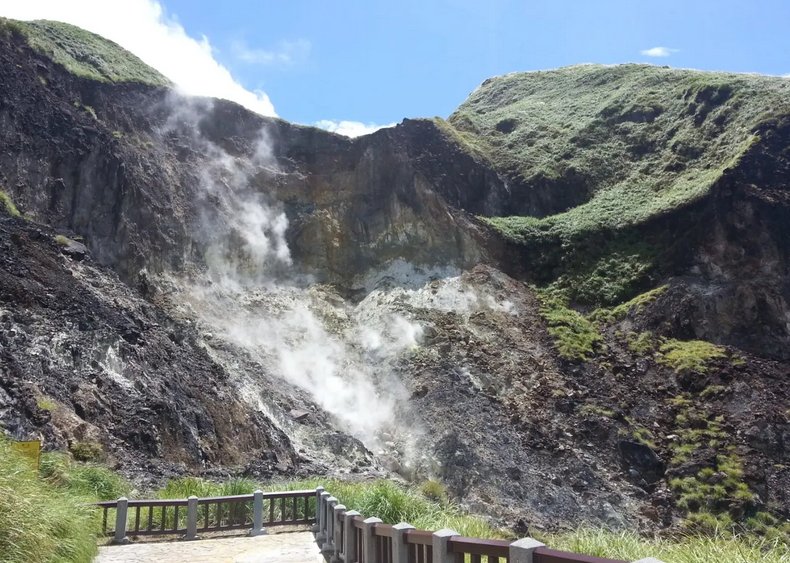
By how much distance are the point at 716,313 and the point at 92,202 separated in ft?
101

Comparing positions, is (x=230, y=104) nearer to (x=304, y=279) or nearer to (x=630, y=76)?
(x=304, y=279)

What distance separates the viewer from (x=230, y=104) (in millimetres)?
42062

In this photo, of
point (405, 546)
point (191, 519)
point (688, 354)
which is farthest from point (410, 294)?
point (405, 546)

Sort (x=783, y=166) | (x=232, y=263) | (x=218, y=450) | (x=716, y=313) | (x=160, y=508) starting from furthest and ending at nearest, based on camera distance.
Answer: (x=783, y=166) → (x=232, y=263) → (x=716, y=313) → (x=218, y=450) → (x=160, y=508)

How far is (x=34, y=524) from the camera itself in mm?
7699

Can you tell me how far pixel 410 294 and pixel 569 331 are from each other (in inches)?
338

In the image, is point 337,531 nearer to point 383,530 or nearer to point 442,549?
point 383,530

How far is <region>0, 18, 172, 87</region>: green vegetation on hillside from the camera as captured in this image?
3578 centimetres

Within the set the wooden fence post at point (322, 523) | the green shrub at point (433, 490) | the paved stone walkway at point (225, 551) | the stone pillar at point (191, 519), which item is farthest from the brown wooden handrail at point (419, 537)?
the green shrub at point (433, 490)

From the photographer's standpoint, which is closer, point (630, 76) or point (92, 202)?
point (92, 202)

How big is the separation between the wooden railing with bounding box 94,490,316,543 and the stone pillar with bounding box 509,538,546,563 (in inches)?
347

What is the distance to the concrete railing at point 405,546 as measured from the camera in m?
4.60

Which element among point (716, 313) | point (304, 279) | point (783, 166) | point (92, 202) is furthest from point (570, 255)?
point (92, 202)

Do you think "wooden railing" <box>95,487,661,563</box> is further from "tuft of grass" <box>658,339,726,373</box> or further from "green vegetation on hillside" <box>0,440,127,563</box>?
"tuft of grass" <box>658,339,726,373</box>
